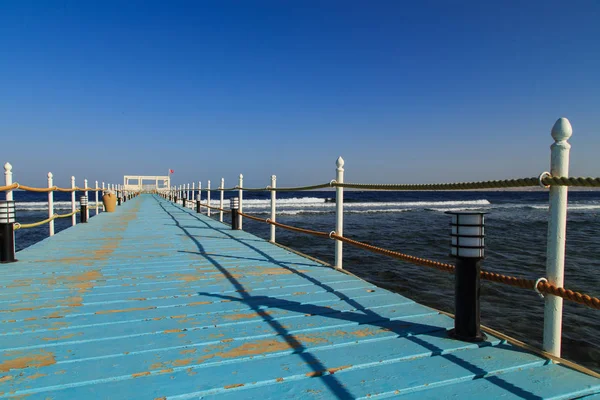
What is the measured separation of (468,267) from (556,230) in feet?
1.38

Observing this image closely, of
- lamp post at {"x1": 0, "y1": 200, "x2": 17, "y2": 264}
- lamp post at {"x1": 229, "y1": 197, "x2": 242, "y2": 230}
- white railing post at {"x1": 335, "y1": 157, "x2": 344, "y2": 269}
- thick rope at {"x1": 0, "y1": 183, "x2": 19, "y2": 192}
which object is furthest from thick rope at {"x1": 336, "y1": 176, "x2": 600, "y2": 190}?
lamp post at {"x1": 229, "y1": 197, "x2": 242, "y2": 230}

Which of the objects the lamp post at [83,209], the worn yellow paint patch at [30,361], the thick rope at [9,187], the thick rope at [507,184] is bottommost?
the worn yellow paint patch at [30,361]

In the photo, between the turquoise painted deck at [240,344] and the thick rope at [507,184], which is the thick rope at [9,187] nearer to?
the turquoise painted deck at [240,344]

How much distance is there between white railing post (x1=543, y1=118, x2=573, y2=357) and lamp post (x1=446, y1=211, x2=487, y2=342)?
287 millimetres

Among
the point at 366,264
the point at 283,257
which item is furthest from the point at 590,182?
the point at 366,264

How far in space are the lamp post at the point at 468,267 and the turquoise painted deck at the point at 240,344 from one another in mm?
93

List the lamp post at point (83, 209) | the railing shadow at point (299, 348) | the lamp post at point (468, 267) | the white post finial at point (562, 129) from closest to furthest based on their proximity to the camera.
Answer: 1. the railing shadow at point (299, 348)
2. the white post finial at point (562, 129)
3. the lamp post at point (468, 267)
4. the lamp post at point (83, 209)

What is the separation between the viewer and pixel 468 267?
1.89m

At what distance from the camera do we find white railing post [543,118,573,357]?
169 cm

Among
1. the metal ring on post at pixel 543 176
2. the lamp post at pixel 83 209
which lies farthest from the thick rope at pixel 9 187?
the metal ring on post at pixel 543 176

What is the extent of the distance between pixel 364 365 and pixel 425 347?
37cm

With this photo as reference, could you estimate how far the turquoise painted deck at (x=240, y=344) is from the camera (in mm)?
1453

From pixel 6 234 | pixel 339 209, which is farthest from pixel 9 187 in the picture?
pixel 339 209

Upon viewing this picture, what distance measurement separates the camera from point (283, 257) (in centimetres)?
426
